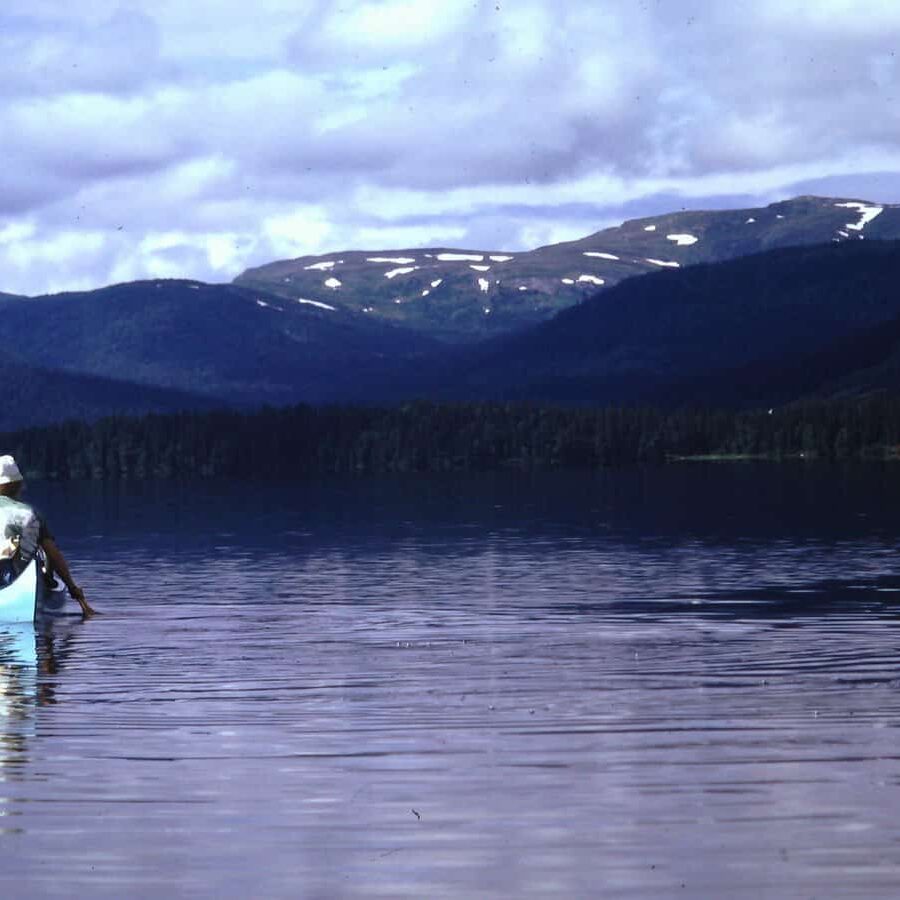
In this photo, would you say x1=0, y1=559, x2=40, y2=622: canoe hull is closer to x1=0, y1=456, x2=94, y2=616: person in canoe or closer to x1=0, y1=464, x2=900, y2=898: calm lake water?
x1=0, y1=456, x2=94, y2=616: person in canoe

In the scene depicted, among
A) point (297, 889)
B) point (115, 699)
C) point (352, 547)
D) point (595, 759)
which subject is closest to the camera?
point (297, 889)

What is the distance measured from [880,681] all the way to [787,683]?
1493 millimetres

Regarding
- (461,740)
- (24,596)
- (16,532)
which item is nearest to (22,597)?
(24,596)

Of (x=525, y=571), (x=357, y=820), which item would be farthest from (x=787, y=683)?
(x=525, y=571)

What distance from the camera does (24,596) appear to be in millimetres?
42062

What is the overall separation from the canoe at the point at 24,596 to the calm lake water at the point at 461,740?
457 millimetres

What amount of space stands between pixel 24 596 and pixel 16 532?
2340mm

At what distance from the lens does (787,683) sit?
97.7 feet

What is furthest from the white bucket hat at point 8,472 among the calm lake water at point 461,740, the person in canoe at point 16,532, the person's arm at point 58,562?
the calm lake water at point 461,740

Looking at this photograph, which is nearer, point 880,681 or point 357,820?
point 357,820

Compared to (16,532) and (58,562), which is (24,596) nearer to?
(58,562)

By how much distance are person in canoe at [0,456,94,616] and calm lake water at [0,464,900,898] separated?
149cm

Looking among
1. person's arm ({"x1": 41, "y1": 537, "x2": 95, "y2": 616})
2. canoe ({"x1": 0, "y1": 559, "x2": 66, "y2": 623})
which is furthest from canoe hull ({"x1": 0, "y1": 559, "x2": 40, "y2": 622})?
person's arm ({"x1": 41, "y1": 537, "x2": 95, "y2": 616})

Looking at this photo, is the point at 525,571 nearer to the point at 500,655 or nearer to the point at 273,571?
the point at 273,571
